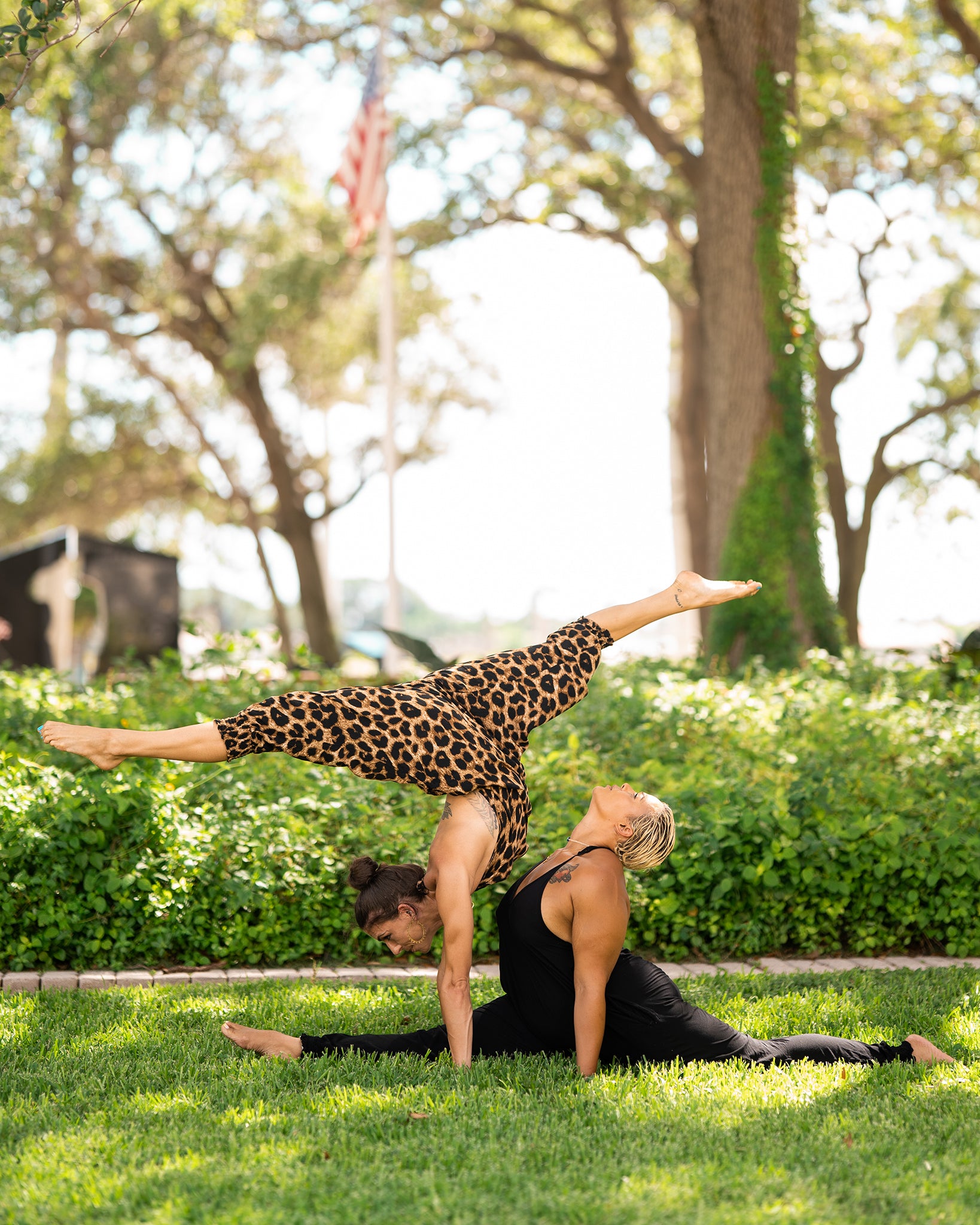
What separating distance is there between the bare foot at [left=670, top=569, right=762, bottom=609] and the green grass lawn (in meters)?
1.77

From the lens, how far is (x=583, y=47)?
18969mm

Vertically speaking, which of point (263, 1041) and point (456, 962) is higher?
point (456, 962)

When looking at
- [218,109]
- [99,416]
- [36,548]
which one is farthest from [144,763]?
[99,416]

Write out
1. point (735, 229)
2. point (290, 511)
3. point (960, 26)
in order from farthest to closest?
point (290, 511)
point (960, 26)
point (735, 229)

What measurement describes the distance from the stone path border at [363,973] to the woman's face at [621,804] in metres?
1.76

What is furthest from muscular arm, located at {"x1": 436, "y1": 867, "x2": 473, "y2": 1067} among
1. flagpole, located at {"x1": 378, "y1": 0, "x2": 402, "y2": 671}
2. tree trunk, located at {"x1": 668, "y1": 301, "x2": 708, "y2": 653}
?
tree trunk, located at {"x1": 668, "y1": 301, "x2": 708, "y2": 653}

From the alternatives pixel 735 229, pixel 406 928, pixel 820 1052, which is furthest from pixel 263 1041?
pixel 735 229

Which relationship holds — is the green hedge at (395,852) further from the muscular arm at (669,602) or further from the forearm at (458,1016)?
the forearm at (458,1016)

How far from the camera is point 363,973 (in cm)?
571

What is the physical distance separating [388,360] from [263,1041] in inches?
533

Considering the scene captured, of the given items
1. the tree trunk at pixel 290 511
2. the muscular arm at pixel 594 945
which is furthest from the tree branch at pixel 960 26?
the muscular arm at pixel 594 945

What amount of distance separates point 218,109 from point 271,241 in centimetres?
331

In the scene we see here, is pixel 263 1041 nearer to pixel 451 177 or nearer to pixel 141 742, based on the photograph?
pixel 141 742

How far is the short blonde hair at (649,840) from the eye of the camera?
4152 mm
